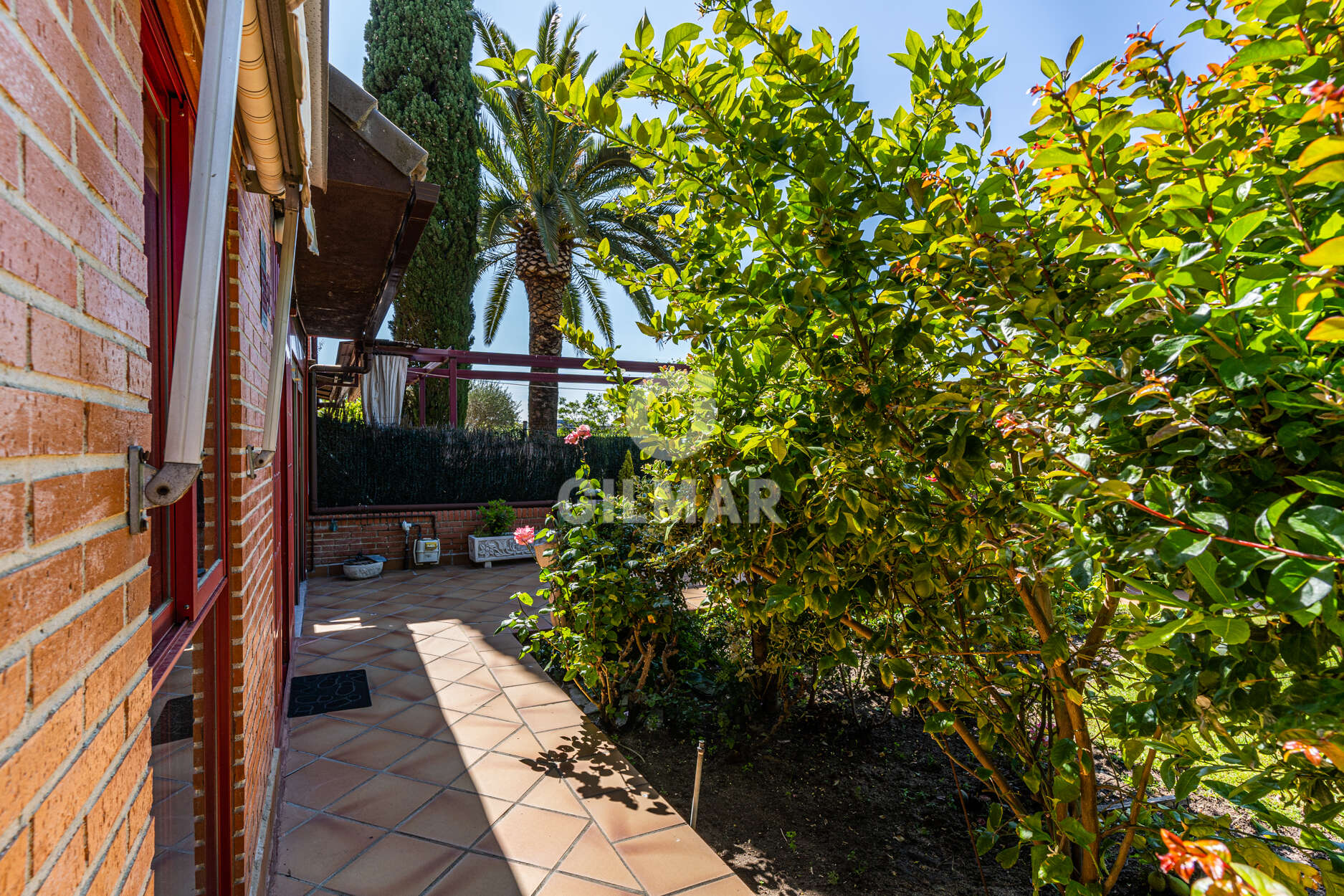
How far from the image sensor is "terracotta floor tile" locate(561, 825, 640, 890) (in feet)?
7.62

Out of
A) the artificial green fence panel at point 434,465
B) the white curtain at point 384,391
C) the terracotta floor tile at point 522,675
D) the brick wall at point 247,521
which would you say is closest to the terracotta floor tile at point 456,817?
the brick wall at point 247,521

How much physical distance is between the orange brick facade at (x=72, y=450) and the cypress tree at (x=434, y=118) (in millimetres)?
11579

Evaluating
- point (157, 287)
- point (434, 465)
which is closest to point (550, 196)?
point (434, 465)

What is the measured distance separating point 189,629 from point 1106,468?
6.00ft

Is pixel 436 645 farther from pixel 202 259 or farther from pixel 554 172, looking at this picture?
pixel 554 172

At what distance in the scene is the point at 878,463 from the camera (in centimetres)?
148

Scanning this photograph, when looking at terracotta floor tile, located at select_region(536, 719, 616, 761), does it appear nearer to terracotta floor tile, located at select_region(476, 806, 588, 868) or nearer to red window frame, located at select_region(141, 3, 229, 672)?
terracotta floor tile, located at select_region(476, 806, 588, 868)

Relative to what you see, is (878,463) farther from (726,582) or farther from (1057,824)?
(726,582)

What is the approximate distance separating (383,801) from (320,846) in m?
0.35

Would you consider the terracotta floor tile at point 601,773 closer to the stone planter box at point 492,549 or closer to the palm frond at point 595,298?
the stone planter box at point 492,549

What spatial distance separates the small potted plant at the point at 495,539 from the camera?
890 centimetres

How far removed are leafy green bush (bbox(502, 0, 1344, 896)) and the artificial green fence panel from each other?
6.33 meters

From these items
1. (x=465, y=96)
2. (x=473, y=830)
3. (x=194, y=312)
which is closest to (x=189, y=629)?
(x=194, y=312)

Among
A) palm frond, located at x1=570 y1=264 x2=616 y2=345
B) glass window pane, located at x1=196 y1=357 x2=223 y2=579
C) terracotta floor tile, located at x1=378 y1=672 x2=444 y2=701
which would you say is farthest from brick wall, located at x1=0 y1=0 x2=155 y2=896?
palm frond, located at x1=570 y1=264 x2=616 y2=345
